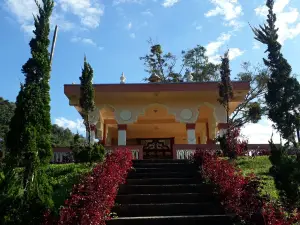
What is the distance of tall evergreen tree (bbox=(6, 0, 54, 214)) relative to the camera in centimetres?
741

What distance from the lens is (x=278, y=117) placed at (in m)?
11.1

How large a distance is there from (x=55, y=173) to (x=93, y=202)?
5.76 m

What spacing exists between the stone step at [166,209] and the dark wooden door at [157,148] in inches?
576

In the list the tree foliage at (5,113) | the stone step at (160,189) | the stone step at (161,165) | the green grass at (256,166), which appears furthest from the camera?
the tree foliage at (5,113)

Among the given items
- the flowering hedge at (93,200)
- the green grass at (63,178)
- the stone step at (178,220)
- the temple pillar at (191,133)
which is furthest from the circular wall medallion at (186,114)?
the stone step at (178,220)

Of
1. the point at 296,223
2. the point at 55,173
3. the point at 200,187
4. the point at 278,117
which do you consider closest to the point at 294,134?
the point at 278,117

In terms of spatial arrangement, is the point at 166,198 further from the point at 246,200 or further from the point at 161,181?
the point at 246,200

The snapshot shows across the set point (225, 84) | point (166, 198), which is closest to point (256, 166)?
point (225, 84)

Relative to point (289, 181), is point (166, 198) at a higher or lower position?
lower

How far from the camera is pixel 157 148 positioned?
22.4 metres

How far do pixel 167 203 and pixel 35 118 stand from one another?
11.6 feet

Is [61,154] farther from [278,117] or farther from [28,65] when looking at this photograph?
[278,117]

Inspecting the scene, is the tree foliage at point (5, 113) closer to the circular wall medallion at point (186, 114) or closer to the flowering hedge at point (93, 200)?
the circular wall medallion at point (186, 114)

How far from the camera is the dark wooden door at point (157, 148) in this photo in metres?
21.8
